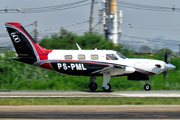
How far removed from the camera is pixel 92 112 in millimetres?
11570

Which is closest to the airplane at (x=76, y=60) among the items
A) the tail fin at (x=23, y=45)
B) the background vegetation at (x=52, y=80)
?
the tail fin at (x=23, y=45)

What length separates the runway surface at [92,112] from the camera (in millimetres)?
10688

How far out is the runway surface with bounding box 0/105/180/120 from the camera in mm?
10688

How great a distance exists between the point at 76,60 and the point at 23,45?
3782 millimetres

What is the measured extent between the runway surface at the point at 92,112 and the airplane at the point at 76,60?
7.03 meters

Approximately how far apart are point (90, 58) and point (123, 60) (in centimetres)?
223

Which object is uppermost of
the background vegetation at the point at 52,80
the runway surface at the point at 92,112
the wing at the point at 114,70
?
the wing at the point at 114,70

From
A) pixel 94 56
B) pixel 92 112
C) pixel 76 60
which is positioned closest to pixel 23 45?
pixel 76 60

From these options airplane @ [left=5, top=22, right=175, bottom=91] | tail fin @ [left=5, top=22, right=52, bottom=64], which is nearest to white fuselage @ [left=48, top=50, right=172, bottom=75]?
airplane @ [left=5, top=22, right=175, bottom=91]

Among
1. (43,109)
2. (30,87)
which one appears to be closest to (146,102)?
(43,109)

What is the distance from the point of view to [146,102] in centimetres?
1477

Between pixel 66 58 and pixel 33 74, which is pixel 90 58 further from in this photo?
pixel 33 74

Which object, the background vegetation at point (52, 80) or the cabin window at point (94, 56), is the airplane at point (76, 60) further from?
the background vegetation at point (52, 80)

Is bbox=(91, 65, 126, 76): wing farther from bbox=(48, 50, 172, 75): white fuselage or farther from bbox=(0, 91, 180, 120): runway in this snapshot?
bbox=(0, 91, 180, 120): runway
